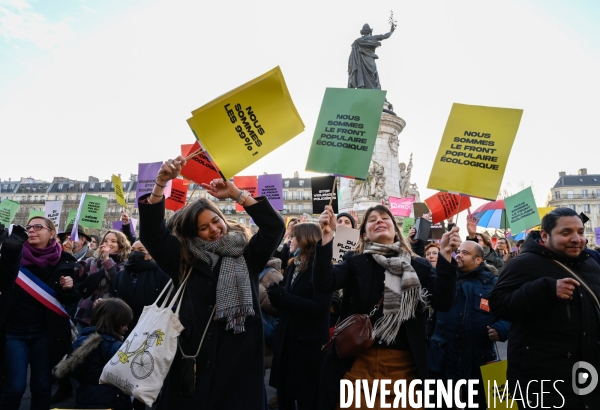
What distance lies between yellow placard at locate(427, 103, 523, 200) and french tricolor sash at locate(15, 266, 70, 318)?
3.52m

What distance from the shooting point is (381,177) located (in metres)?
21.0

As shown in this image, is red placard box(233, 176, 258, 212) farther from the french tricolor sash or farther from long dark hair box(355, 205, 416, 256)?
long dark hair box(355, 205, 416, 256)

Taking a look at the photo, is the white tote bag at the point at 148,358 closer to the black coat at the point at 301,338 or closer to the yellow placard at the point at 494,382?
the black coat at the point at 301,338

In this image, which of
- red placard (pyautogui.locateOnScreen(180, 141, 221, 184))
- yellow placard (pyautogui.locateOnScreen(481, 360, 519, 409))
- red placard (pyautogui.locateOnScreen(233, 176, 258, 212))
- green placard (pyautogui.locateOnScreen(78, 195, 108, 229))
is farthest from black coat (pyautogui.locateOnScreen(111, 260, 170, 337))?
red placard (pyautogui.locateOnScreen(233, 176, 258, 212))

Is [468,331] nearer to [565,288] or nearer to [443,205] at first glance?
[565,288]

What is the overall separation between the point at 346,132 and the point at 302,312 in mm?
1638

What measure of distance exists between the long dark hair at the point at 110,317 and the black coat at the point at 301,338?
1276mm

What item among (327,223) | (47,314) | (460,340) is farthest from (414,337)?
(47,314)

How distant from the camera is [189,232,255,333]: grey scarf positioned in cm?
275

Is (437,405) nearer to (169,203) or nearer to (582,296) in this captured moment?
(582,296)

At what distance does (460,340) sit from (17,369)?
3868mm

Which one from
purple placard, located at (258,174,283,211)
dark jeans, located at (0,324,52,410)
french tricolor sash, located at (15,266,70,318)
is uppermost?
purple placard, located at (258,174,283,211)

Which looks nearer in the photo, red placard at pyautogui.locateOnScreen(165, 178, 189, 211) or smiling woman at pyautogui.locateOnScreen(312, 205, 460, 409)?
smiling woman at pyautogui.locateOnScreen(312, 205, 460, 409)

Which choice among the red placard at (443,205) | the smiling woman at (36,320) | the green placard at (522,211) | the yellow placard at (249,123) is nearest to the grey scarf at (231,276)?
the yellow placard at (249,123)
